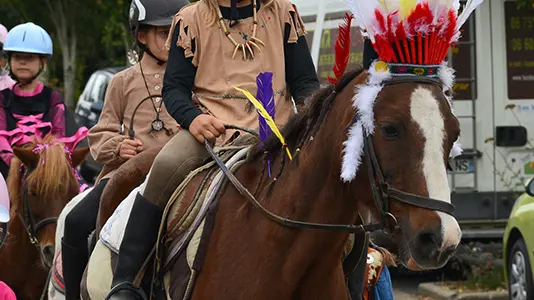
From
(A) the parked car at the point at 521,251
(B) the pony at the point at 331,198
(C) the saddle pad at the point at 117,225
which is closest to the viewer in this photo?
(B) the pony at the point at 331,198

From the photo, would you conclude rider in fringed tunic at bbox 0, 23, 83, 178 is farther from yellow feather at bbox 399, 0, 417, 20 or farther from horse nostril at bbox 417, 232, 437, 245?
horse nostril at bbox 417, 232, 437, 245

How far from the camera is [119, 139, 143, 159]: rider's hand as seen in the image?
21.7 feet

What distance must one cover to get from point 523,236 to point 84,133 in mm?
4155

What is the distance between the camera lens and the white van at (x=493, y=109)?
40.5ft

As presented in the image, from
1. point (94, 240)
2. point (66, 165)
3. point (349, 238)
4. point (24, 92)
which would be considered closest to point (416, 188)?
point (349, 238)

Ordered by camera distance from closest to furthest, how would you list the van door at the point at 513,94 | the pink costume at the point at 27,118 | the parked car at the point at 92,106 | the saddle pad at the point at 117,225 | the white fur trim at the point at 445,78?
the white fur trim at the point at 445,78 → the saddle pad at the point at 117,225 → the pink costume at the point at 27,118 → the van door at the point at 513,94 → the parked car at the point at 92,106

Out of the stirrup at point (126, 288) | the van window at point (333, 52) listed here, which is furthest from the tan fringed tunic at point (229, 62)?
the van window at point (333, 52)

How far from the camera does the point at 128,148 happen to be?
662cm

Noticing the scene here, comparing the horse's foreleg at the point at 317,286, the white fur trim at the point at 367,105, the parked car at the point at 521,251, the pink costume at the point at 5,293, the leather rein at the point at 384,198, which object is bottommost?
the parked car at the point at 521,251

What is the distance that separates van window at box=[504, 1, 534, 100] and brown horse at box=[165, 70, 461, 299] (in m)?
7.81

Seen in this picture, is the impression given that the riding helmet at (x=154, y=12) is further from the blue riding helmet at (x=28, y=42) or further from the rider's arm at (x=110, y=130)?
the blue riding helmet at (x=28, y=42)

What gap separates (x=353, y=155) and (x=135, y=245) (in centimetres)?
145

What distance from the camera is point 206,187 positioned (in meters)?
5.28

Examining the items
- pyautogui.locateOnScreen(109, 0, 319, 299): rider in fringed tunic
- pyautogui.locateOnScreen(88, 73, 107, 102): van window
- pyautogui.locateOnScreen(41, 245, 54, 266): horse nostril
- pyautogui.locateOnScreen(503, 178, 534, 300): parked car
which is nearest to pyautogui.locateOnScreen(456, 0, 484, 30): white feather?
pyautogui.locateOnScreen(109, 0, 319, 299): rider in fringed tunic
